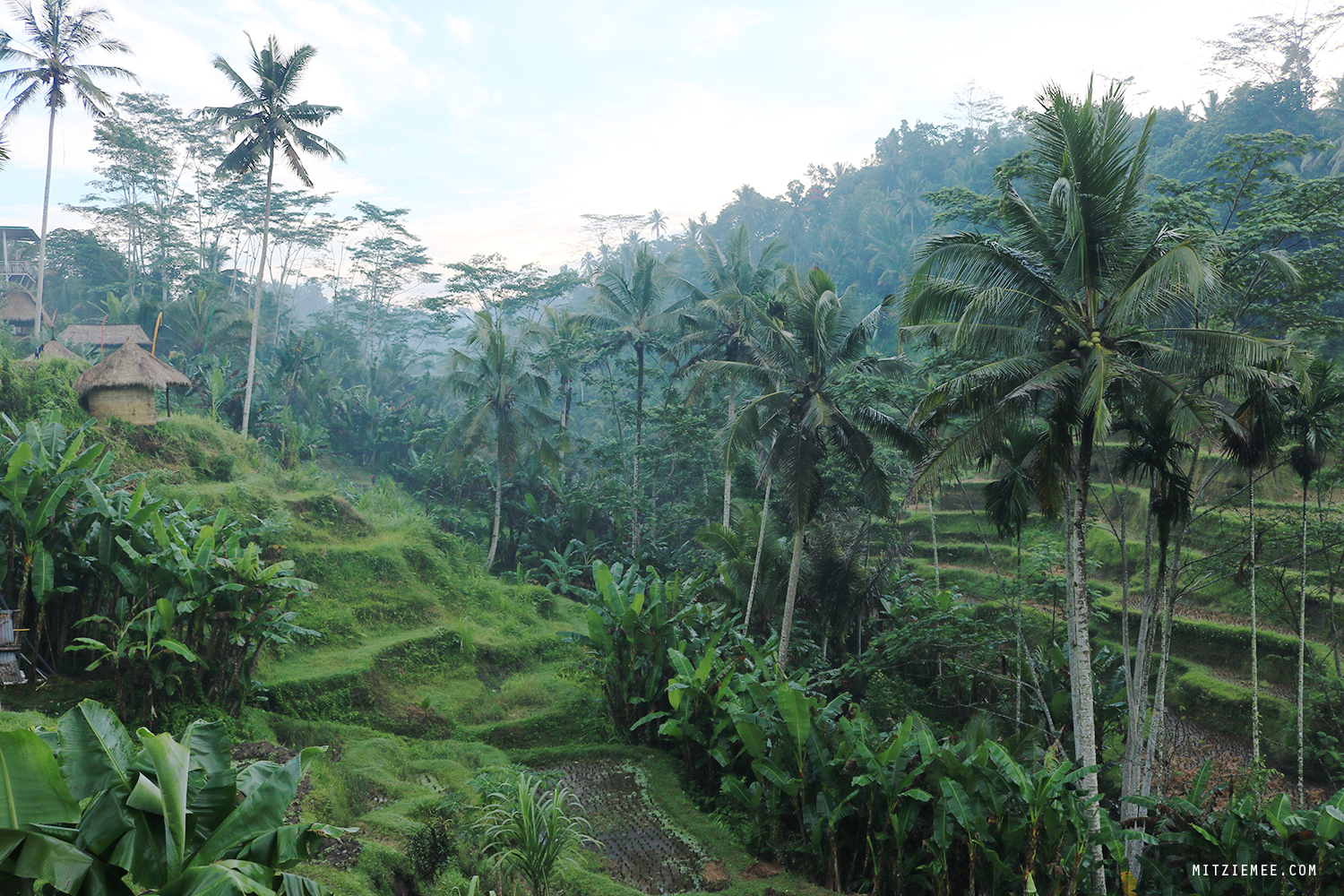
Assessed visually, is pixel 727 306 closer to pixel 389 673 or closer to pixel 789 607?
pixel 789 607

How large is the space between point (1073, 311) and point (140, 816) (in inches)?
345

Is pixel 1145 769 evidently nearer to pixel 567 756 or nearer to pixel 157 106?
pixel 567 756

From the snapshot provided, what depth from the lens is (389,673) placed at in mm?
12719

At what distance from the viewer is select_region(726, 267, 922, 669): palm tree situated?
12.4 metres

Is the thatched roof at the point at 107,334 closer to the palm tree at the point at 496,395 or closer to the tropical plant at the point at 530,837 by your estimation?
the palm tree at the point at 496,395

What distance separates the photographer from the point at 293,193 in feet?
121

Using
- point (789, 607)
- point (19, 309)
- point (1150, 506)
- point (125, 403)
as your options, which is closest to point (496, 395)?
point (125, 403)

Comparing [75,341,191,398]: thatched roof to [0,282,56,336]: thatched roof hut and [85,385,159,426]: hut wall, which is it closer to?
[85,385,159,426]: hut wall

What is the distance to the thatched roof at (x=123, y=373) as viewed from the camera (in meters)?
14.9

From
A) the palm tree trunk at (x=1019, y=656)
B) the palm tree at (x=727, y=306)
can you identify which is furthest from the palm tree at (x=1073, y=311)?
the palm tree at (x=727, y=306)

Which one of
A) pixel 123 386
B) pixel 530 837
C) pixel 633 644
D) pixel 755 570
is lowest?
pixel 530 837

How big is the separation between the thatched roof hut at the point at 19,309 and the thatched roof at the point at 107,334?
4656 millimetres

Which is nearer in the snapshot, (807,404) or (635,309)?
(807,404)

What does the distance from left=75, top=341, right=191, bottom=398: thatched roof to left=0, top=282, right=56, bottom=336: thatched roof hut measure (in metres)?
19.4
